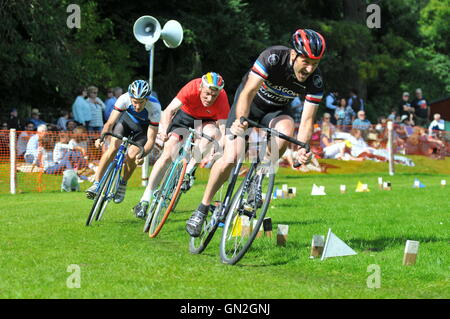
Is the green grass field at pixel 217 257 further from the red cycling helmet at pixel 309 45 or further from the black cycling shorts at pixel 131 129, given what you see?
the red cycling helmet at pixel 309 45

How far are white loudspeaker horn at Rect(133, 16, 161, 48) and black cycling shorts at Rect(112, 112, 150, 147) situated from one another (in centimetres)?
636

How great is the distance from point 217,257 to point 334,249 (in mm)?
1180

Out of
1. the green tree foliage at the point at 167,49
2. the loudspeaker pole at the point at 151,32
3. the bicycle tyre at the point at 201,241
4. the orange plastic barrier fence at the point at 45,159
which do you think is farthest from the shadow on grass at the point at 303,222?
the green tree foliage at the point at 167,49

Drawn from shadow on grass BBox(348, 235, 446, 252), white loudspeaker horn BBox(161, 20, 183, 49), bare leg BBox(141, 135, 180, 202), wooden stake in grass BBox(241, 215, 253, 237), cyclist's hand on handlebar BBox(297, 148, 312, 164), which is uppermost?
white loudspeaker horn BBox(161, 20, 183, 49)

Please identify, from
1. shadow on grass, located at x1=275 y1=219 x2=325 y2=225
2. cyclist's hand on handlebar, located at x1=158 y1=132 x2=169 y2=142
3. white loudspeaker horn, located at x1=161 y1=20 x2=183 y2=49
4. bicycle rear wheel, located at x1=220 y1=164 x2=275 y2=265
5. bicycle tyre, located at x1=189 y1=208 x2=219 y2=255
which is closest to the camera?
bicycle rear wheel, located at x1=220 y1=164 x2=275 y2=265

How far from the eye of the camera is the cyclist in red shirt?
1041 centimetres

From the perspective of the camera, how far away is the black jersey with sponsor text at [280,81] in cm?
771

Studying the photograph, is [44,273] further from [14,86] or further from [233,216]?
[14,86]

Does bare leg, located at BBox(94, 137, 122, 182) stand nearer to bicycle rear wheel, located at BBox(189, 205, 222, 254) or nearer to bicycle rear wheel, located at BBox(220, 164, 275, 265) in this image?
bicycle rear wheel, located at BBox(189, 205, 222, 254)

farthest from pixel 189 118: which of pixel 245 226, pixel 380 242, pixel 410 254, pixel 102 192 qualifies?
pixel 410 254

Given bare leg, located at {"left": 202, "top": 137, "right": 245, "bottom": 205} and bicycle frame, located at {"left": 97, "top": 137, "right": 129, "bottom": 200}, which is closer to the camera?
bare leg, located at {"left": 202, "top": 137, "right": 245, "bottom": 205}

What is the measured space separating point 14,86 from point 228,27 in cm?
874

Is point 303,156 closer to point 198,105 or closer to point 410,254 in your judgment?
point 410,254

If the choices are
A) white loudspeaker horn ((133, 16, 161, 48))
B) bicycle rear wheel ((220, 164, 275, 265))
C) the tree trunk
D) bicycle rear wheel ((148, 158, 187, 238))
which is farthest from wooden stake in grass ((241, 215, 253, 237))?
the tree trunk
